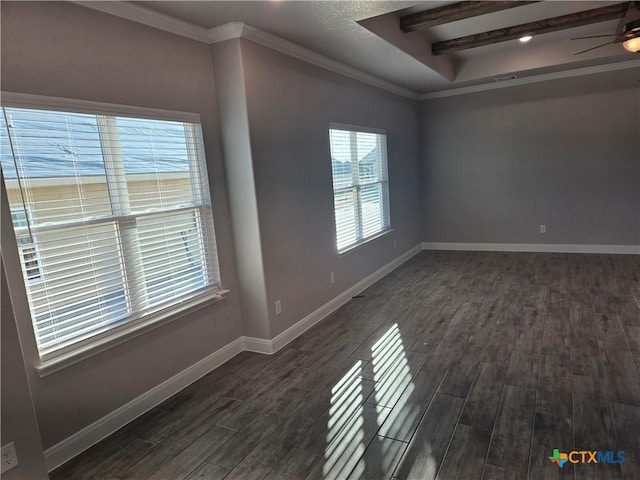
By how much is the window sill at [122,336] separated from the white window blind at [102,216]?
0.04m

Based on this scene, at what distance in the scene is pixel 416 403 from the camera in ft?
8.35

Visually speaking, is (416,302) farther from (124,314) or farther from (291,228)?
(124,314)

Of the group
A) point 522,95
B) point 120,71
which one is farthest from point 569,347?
point 522,95

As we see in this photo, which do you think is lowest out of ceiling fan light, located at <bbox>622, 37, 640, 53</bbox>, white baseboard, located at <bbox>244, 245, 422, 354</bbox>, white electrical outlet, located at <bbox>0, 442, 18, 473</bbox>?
white baseboard, located at <bbox>244, 245, 422, 354</bbox>

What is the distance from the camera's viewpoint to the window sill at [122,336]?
84.0 inches

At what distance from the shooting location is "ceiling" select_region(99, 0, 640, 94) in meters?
2.70

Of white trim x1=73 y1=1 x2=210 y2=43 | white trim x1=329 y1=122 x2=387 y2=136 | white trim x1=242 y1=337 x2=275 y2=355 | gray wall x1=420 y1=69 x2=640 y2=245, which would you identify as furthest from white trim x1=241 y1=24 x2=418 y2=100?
white trim x1=242 y1=337 x2=275 y2=355

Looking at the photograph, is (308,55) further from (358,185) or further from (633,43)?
(633,43)

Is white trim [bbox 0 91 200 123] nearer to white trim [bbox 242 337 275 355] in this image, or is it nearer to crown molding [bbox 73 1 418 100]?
crown molding [bbox 73 1 418 100]

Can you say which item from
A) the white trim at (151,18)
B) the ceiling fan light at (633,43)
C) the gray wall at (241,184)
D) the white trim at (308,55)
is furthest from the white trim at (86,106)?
the ceiling fan light at (633,43)

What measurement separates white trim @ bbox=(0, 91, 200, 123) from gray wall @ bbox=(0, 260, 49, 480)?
0.81 m

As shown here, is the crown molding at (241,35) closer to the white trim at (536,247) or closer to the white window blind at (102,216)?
the white window blind at (102,216)

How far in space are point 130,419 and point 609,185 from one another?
6.44 meters

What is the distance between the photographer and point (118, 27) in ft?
7.98
